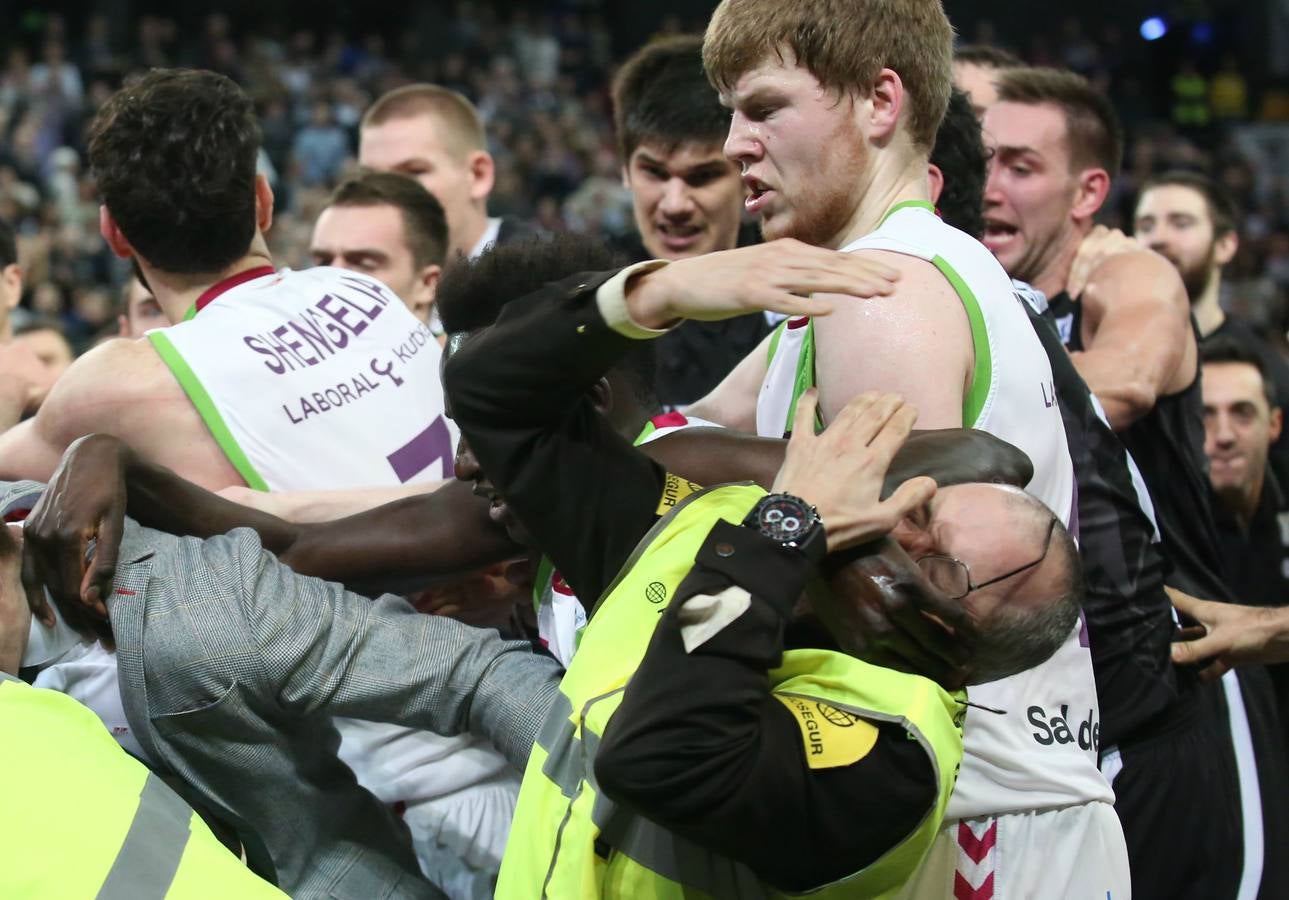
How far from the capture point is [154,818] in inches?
73.0

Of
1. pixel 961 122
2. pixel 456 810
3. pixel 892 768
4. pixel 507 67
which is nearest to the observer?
pixel 892 768

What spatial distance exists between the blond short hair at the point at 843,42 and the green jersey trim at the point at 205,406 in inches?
51.7

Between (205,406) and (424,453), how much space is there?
529 mm

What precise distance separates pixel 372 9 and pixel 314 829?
2309cm

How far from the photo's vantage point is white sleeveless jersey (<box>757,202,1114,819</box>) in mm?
2539

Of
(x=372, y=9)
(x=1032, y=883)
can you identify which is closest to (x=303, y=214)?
(x=372, y=9)

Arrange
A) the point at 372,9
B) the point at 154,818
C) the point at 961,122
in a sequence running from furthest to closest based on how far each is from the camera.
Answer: the point at 372,9
the point at 961,122
the point at 154,818

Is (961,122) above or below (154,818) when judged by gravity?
above

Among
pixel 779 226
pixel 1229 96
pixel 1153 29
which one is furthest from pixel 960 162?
pixel 1153 29

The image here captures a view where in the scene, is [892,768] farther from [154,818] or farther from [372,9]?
[372,9]

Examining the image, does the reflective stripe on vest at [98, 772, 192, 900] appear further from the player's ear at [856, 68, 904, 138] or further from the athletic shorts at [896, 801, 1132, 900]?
the player's ear at [856, 68, 904, 138]

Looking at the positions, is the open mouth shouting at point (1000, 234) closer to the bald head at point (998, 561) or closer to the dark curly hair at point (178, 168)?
the dark curly hair at point (178, 168)

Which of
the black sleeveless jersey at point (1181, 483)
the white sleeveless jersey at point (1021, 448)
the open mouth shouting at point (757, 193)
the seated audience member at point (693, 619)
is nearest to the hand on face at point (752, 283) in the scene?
the seated audience member at point (693, 619)

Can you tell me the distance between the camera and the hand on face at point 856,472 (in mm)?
2039
